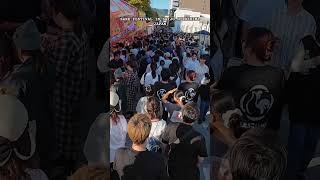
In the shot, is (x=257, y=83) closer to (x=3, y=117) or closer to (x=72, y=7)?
(x=72, y=7)

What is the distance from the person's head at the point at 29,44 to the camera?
256 cm

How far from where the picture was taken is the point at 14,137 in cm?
262

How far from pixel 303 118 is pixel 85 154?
114 cm

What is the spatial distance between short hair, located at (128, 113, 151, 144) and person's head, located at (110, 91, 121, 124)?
0.08 m

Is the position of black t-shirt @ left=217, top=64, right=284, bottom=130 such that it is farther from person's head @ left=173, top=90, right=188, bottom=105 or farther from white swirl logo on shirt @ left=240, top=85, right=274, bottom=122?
person's head @ left=173, top=90, right=188, bottom=105

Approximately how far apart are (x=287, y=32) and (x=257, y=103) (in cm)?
37

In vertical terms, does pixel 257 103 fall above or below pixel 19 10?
below

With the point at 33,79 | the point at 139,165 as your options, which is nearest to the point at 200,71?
the point at 139,165

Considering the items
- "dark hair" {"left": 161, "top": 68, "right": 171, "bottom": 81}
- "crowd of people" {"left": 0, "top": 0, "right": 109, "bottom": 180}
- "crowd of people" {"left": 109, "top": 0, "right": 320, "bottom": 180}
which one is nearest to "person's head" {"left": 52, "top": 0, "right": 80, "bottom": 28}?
"crowd of people" {"left": 0, "top": 0, "right": 109, "bottom": 180}

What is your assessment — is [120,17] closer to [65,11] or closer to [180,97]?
[65,11]

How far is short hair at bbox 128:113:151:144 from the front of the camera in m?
2.66

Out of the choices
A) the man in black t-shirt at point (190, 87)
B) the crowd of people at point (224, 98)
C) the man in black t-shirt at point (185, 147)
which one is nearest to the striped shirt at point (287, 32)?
the crowd of people at point (224, 98)

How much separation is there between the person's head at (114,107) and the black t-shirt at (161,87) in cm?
21

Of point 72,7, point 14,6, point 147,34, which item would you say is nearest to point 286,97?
point 147,34
